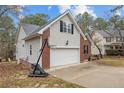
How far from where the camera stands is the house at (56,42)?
11.3 meters

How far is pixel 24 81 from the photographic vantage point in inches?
387

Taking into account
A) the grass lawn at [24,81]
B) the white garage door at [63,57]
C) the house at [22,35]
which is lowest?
the grass lawn at [24,81]

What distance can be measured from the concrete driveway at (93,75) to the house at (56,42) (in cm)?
52

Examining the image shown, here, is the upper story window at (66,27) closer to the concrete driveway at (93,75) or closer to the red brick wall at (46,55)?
the red brick wall at (46,55)

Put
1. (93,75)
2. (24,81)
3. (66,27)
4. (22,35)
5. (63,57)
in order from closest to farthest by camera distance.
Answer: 1. (24,81)
2. (93,75)
3. (66,27)
4. (63,57)
5. (22,35)

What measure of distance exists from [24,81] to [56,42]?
108 inches

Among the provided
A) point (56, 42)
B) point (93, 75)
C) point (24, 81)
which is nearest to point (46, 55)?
point (56, 42)

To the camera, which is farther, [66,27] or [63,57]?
[63,57]

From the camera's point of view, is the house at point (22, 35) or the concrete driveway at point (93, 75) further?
the house at point (22, 35)

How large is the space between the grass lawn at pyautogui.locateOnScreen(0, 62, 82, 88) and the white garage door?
115 centimetres

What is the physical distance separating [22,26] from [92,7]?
14.4 ft

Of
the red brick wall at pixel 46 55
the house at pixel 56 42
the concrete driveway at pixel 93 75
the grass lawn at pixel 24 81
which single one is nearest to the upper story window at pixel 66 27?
the house at pixel 56 42

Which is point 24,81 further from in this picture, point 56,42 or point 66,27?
point 66,27

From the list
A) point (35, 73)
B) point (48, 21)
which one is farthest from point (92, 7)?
point (35, 73)
